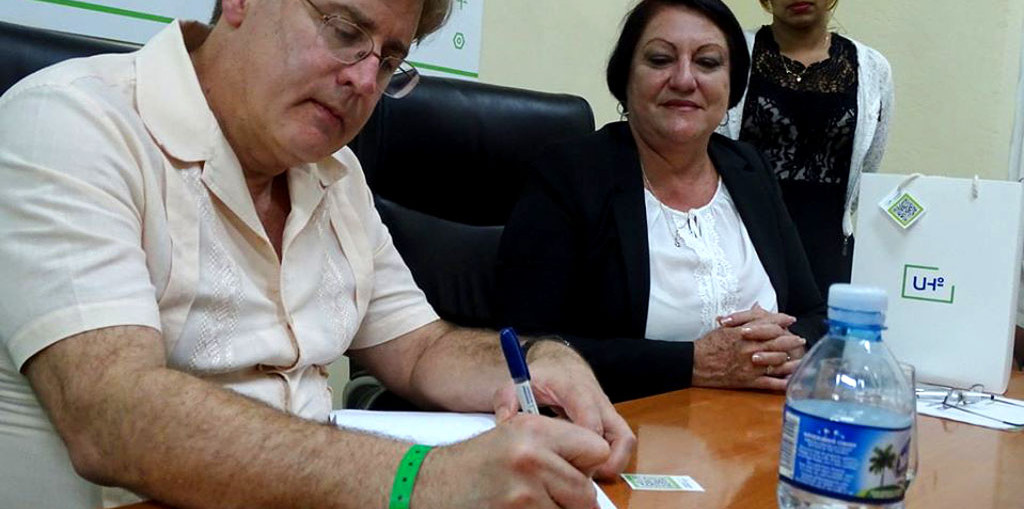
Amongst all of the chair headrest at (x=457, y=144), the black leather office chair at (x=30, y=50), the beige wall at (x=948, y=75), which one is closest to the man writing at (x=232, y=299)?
the black leather office chair at (x=30, y=50)

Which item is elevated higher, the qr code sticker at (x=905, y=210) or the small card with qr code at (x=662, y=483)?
the qr code sticker at (x=905, y=210)

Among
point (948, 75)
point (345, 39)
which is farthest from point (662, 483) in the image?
point (948, 75)

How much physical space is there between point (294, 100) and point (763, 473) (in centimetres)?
64

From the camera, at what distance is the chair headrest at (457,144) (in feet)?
5.26

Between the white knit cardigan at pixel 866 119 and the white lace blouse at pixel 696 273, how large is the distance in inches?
28.6

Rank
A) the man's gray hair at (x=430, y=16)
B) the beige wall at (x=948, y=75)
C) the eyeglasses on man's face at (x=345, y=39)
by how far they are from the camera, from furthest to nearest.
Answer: the beige wall at (x=948, y=75), the man's gray hair at (x=430, y=16), the eyeglasses on man's face at (x=345, y=39)

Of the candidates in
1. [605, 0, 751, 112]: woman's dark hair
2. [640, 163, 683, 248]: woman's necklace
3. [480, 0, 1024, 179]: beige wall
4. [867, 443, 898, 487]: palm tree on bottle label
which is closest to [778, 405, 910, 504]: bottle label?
[867, 443, 898, 487]: palm tree on bottle label

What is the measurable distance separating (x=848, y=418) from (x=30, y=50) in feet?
3.25

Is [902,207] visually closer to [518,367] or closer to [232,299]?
[518,367]

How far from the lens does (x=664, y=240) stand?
5.66 feet

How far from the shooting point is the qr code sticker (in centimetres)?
154

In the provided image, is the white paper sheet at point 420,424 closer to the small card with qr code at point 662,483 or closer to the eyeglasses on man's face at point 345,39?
the small card with qr code at point 662,483

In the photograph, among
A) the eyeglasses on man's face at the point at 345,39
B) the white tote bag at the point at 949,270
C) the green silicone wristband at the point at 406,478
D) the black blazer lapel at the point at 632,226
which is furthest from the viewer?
the black blazer lapel at the point at 632,226

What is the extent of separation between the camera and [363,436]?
0.83m
